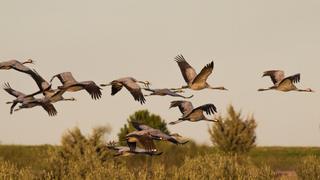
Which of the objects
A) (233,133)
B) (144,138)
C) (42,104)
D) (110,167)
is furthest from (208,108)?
(233,133)

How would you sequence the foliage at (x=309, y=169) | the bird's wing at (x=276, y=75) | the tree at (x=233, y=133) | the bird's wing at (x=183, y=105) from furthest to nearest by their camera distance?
the tree at (x=233, y=133), the foliage at (x=309, y=169), the bird's wing at (x=276, y=75), the bird's wing at (x=183, y=105)

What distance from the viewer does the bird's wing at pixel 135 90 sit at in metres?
11.1

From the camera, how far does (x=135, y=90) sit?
37.4ft

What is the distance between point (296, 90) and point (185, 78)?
2835mm

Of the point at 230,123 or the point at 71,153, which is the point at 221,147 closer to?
the point at 230,123

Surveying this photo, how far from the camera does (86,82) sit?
38.4 ft

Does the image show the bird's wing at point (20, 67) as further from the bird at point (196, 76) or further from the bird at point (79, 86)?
the bird at point (196, 76)

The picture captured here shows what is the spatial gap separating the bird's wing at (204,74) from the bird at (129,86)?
1685 millimetres

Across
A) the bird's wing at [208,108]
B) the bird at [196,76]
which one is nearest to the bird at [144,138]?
the bird's wing at [208,108]

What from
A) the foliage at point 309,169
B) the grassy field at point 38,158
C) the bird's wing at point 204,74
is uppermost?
the bird's wing at point 204,74

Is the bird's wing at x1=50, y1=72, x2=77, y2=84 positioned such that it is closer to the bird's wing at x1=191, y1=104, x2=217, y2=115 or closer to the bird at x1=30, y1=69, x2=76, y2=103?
the bird at x1=30, y1=69, x2=76, y2=103

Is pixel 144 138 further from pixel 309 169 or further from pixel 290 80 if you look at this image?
pixel 309 169

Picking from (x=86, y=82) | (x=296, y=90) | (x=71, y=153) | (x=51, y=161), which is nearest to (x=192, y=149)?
(x=71, y=153)

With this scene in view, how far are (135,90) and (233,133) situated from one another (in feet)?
96.9
